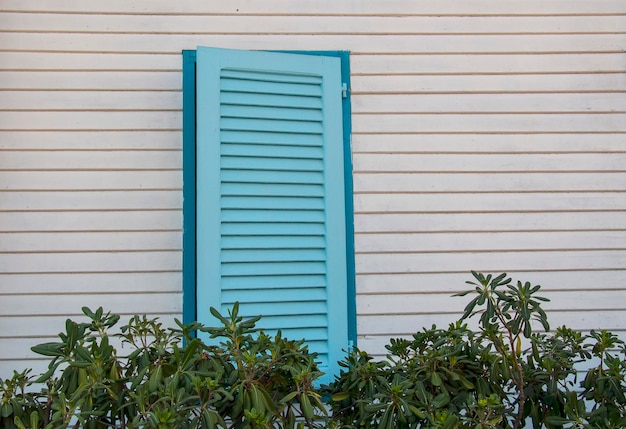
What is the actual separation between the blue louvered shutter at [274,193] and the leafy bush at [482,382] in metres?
0.51

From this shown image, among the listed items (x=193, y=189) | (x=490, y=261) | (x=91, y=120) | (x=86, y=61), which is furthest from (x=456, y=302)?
(x=86, y=61)

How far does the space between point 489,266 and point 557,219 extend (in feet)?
1.46

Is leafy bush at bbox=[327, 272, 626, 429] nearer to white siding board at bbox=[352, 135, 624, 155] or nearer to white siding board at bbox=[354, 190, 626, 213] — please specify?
white siding board at bbox=[354, 190, 626, 213]

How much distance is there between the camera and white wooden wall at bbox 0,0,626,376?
3.41 meters

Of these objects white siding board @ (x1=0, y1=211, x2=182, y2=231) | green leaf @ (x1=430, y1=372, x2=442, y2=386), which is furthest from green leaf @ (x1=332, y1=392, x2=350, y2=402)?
white siding board @ (x1=0, y1=211, x2=182, y2=231)

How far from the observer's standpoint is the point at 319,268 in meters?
3.35

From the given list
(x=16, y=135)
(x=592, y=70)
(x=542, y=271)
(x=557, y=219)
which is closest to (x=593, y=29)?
(x=592, y=70)

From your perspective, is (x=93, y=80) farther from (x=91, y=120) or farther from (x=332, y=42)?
(x=332, y=42)

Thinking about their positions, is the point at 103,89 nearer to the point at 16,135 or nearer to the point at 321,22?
the point at 16,135

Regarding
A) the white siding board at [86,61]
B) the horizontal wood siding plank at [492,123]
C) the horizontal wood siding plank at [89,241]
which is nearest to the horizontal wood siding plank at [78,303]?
the horizontal wood siding plank at [89,241]

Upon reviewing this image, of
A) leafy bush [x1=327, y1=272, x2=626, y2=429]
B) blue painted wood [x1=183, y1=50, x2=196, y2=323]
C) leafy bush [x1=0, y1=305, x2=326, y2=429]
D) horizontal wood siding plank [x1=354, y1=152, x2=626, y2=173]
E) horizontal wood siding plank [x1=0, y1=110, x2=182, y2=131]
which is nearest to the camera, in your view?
leafy bush [x1=0, y1=305, x2=326, y2=429]

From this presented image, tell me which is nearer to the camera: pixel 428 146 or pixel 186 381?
pixel 186 381

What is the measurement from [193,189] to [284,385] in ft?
3.91

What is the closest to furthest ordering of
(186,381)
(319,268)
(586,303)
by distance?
(186,381), (319,268), (586,303)
